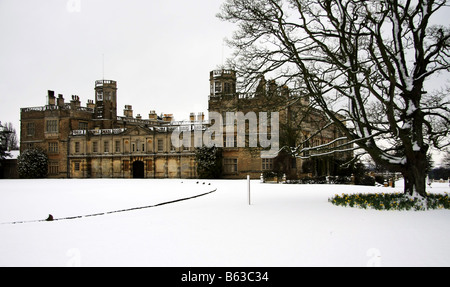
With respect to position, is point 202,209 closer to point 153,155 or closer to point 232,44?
point 232,44

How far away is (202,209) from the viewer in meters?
12.8

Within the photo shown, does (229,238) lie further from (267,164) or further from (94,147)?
(94,147)

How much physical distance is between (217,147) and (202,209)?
100 ft

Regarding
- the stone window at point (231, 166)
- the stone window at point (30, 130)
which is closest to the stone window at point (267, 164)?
the stone window at point (231, 166)

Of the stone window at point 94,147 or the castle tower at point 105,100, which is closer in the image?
the stone window at point 94,147

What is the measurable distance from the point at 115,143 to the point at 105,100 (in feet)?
27.2

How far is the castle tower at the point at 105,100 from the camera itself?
184ft

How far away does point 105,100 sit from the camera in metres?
56.1

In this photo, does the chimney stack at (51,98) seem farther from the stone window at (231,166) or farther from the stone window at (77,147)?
the stone window at (231,166)

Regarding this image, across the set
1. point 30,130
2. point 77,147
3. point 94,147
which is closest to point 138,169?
point 94,147

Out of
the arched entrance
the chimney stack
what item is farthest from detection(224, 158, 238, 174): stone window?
the chimney stack

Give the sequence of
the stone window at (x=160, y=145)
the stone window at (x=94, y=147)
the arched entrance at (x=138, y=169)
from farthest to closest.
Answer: the stone window at (x=94, y=147) < the arched entrance at (x=138, y=169) < the stone window at (x=160, y=145)

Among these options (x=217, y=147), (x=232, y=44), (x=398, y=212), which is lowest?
(x=398, y=212)
